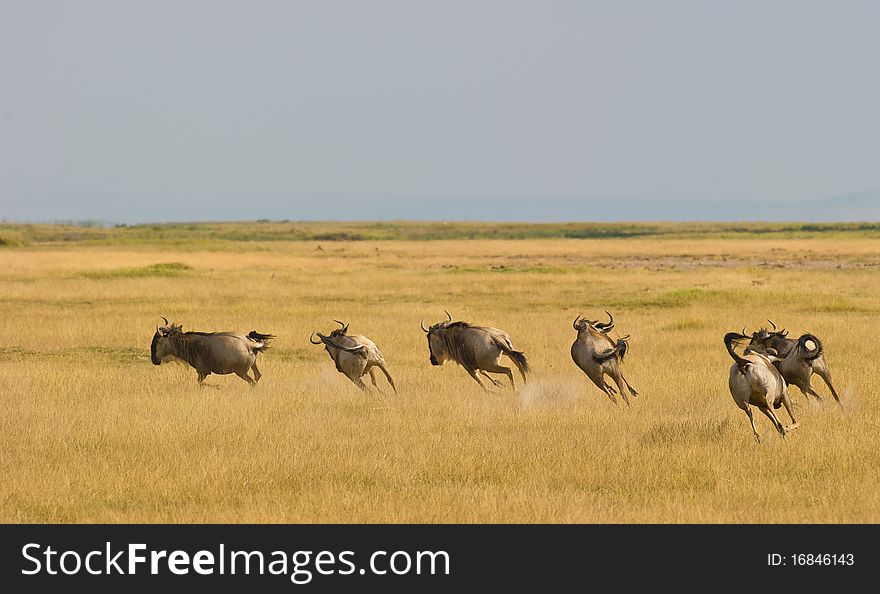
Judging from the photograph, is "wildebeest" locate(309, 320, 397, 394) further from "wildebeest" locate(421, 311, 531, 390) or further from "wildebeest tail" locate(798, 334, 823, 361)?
"wildebeest tail" locate(798, 334, 823, 361)

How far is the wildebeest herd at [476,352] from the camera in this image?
1317 centimetres

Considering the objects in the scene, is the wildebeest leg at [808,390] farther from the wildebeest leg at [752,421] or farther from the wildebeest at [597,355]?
the wildebeest at [597,355]

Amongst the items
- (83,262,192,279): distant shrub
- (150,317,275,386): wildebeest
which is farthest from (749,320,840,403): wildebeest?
(83,262,192,279): distant shrub

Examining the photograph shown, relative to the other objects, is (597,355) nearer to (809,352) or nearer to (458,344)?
(458,344)

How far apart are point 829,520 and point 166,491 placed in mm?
5540

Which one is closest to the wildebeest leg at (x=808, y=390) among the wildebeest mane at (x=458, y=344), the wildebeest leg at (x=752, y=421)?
the wildebeest leg at (x=752, y=421)

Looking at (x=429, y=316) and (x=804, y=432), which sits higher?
(x=429, y=316)

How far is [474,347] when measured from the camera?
50.7 ft

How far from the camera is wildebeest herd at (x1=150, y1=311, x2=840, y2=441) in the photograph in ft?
43.2

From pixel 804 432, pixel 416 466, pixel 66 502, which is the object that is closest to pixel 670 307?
pixel 804 432

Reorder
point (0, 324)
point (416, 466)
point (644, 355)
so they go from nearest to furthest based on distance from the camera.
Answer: point (416, 466) < point (644, 355) < point (0, 324)
